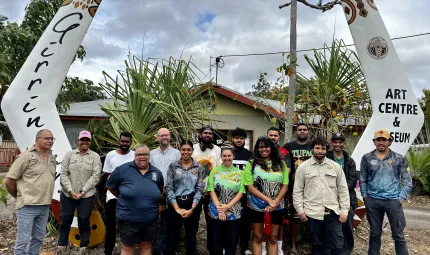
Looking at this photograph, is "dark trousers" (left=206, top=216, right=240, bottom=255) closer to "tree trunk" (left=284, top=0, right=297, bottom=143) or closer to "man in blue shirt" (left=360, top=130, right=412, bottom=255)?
"man in blue shirt" (left=360, top=130, right=412, bottom=255)

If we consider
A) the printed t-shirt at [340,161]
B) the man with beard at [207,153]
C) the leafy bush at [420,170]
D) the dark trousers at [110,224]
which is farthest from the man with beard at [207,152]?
the leafy bush at [420,170]

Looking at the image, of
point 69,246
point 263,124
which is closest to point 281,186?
point 69,246

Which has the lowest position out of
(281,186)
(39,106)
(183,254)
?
(183,254)

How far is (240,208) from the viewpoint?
A: 14.0ft

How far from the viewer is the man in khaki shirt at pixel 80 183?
4.46 m

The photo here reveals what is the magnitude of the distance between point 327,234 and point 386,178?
0.95 m

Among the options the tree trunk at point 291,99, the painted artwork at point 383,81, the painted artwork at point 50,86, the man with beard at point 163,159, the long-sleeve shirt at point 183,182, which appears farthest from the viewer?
the tree trunk at point 291,99

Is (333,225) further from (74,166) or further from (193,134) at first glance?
(74,166)

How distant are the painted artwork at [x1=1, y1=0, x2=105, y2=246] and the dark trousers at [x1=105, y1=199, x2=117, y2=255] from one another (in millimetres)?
299

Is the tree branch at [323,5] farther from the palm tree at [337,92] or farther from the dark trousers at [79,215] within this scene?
the dark trousers at [79,215]

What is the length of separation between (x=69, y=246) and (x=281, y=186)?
297 cm

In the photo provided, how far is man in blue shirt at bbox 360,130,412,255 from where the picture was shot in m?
4.30

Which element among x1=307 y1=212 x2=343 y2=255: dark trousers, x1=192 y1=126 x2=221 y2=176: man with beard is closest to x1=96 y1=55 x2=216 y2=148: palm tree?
x1=192 y1=126 x2=221 y2=176: man with beard

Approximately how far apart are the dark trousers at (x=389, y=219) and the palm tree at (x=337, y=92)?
1510 millimetres
